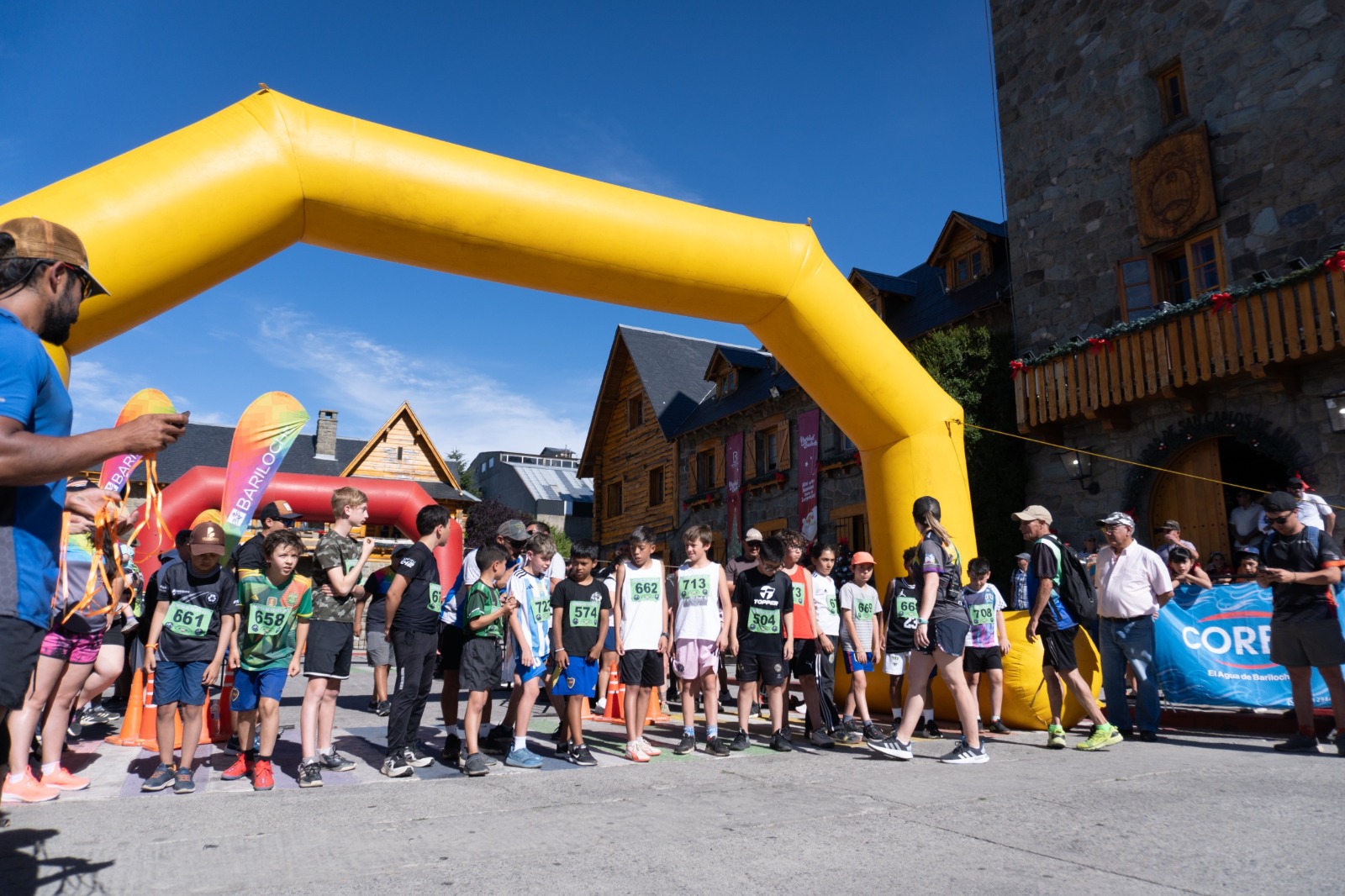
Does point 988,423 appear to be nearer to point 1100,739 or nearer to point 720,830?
point 1100,739

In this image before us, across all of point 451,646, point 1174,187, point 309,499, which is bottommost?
point 451,646

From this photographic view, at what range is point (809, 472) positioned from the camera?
848 inches

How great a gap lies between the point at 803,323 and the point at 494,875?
6.14 m

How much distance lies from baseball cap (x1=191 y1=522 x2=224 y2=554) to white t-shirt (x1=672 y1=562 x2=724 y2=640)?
338 centimetres

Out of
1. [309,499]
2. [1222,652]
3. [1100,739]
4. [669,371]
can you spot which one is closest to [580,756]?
[1100,739]

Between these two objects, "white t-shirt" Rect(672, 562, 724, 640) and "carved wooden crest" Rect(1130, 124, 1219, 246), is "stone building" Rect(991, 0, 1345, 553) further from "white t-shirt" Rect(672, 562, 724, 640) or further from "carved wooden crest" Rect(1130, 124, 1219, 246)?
"white t-shirt" Rect(672, 562, 724, 640)

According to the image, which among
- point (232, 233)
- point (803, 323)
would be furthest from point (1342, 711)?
point (232, 233)

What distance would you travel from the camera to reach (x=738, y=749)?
6.91 m

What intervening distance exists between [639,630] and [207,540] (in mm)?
3111

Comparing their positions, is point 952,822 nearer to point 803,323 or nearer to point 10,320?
point 10,320

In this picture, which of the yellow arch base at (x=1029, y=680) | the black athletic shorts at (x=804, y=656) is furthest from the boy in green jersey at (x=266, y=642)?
the yellow arch base at (x=1029, y=680)

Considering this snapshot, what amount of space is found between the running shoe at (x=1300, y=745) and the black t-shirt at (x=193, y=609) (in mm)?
7503

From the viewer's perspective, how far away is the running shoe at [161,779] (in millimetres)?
5294

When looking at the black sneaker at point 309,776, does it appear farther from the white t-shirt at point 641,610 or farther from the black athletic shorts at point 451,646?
the white t-shirt at point 641,610
